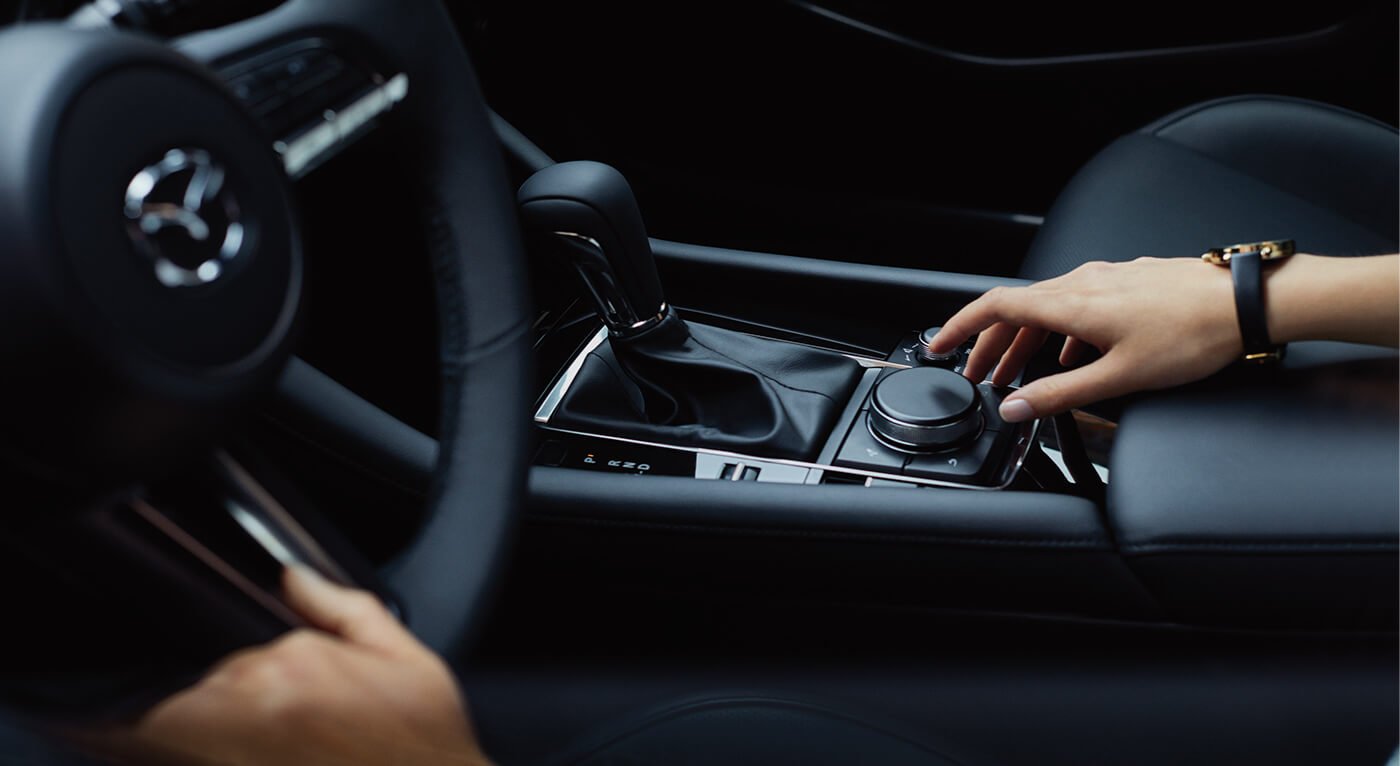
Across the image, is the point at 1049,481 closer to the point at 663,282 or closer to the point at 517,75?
the point at 663,282

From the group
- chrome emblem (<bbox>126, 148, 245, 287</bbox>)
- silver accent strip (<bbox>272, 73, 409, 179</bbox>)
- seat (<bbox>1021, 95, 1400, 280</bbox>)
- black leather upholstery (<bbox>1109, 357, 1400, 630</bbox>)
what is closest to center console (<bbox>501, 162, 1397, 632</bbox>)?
black leather upholstery (<bbox>1109, 357, 1400, 630</bbox>)

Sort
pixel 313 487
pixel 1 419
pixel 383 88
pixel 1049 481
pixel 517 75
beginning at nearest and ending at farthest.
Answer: pixel 1 419
pixel 383 88
pixel 313 487
pixel 1049 481
pixel 517 75

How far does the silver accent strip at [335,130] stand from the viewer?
0.59 metres

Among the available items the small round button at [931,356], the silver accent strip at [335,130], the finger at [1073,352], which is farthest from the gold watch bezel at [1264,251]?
the silver accent strip at [335,130]

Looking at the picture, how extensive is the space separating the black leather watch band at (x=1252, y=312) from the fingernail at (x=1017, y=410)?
0.14 m

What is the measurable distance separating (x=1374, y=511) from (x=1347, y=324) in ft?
0.49

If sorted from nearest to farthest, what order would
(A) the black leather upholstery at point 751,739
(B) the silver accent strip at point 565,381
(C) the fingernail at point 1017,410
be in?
(A) the black leather upholstery at point 751,739 → (C) the fingernail at point 1017,410 → (B) the silver accent strip at point 565,381

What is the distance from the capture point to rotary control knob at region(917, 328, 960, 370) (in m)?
1.02

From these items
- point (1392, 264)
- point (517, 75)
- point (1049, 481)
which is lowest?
point (1049, 481)

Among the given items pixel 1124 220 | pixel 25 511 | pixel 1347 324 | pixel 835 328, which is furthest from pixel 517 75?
pixel 25 511

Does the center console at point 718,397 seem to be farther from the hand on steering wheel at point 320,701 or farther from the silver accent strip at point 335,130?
the hand on steering wheel at point 320,701

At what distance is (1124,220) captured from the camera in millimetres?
1094

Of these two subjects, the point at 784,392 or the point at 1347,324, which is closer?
the point at 1347,324

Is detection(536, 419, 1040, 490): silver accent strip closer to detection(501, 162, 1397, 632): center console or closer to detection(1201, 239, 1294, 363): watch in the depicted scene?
detection(501, 162, 1397, 632): center console
